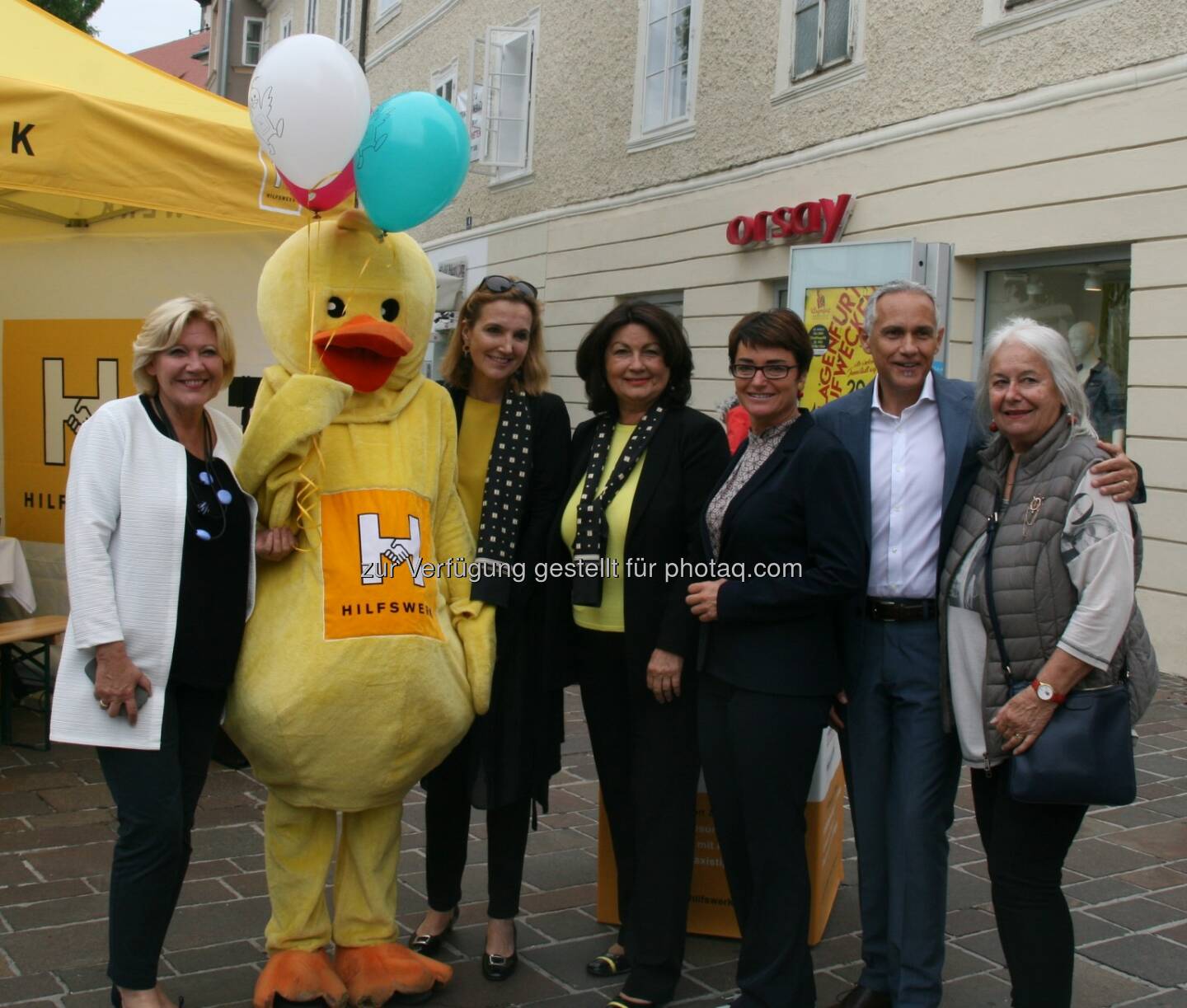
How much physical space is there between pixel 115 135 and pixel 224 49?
2796cm

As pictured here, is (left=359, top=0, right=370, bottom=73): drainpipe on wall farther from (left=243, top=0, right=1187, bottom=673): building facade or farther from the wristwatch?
the wristwatch

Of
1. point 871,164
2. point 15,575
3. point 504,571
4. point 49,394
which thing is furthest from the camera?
point 871,164

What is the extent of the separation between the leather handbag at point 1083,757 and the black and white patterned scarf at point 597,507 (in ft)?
3.72

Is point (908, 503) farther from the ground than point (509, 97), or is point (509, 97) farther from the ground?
point (509, 97)

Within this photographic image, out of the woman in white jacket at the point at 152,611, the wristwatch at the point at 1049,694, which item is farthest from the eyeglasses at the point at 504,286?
the wristwatch at the point at 1049,694

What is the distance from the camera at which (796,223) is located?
10.5 metres

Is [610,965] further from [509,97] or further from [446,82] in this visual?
[446,82]

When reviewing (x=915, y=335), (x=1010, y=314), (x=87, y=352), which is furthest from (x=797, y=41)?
(x=915, y=335)

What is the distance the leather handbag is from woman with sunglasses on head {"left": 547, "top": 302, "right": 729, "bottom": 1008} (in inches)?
35.2

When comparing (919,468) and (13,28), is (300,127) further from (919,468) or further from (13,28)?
(13,28)

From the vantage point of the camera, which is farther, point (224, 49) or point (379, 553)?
point (224, 49)

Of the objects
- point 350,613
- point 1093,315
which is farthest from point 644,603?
point 1093,315

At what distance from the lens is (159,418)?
3.00m

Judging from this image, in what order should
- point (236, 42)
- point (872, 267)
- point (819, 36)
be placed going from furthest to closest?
point (236, 42), point (819, 36), point (872, 267)
